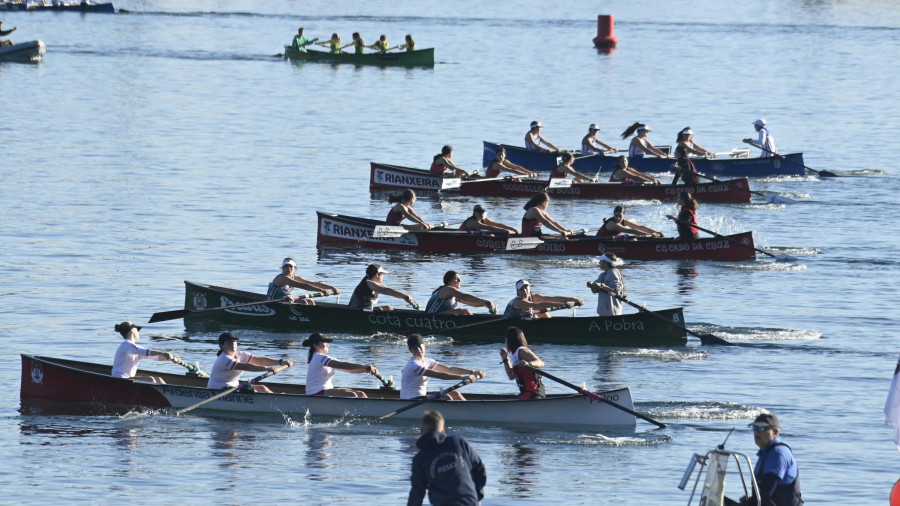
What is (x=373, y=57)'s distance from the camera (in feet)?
296

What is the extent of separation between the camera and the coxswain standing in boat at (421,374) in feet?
75.7

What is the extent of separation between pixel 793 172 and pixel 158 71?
163 feet

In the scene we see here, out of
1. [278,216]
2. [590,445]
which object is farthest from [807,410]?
[278,216]

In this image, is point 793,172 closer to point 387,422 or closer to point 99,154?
point 99,154

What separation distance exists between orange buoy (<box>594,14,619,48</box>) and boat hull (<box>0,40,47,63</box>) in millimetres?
38591

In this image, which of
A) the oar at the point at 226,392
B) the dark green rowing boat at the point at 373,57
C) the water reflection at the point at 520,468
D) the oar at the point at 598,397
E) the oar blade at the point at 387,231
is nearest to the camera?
the water reflection at the point at 520,468

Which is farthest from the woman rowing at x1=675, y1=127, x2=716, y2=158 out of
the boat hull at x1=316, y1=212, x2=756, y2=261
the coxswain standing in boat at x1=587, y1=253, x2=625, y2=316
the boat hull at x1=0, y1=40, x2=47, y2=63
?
the boat hull at x1=0, y1=40, x2=47, y2=63

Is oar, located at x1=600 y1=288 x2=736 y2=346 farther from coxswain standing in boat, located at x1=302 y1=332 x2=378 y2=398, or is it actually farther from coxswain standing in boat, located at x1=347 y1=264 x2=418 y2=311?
coxswain standing in boat, located at x1=302 y1=332 x2=378 y2=398

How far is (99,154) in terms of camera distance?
195ft

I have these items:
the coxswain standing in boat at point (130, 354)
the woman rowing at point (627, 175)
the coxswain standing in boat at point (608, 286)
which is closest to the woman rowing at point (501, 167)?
the woman rowing at point (627, 175)

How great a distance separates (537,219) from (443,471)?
2336cm

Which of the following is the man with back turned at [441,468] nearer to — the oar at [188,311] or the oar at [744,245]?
the oar at [188,311]

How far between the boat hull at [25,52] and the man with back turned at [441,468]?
268 feet

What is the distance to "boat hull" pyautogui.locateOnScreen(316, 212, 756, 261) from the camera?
38094 mm
